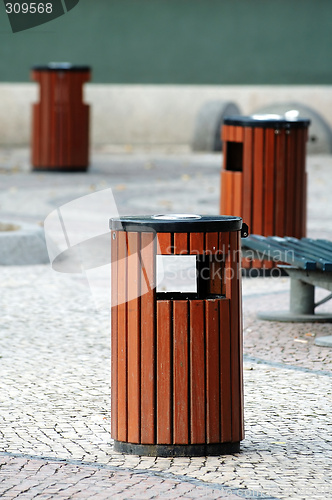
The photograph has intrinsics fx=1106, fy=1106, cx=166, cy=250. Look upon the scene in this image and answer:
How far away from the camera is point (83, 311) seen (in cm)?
798

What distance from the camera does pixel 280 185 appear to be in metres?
9.27

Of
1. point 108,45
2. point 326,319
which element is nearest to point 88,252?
point 326,319

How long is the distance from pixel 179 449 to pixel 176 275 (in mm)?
4740

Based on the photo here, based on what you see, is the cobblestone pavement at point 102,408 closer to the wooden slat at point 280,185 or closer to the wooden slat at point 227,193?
the wooden slat at point 280,185

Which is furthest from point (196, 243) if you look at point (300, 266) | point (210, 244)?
point (300, 266)

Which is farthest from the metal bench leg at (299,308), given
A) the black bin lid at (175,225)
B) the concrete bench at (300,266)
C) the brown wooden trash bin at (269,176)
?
the black bin lid at (175,225)

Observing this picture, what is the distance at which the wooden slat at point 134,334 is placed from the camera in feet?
15.0

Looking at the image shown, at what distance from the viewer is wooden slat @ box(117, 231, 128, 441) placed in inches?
181

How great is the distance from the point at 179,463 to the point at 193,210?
28.2ft

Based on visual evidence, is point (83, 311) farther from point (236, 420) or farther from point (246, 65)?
point (246, 65)

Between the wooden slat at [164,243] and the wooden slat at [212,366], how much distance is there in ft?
0.89

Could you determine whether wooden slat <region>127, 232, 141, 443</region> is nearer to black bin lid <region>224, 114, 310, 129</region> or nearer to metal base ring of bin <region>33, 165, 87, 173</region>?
black bin lid <region>224, 114, 310, 129</region>

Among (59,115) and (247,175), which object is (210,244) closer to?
(247,175)

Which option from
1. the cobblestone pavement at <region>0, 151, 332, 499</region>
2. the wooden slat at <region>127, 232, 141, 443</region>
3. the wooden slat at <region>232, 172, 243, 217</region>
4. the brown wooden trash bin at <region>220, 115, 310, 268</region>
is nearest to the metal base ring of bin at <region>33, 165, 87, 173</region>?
the cobblestone pavement at <region>0, 151, 332, 499</region>
